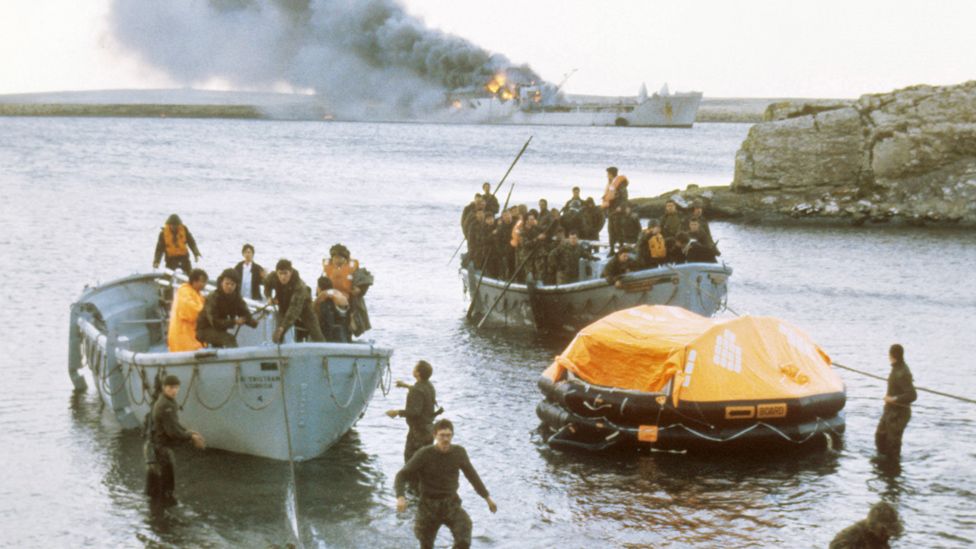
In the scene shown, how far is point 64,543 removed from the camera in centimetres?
1329

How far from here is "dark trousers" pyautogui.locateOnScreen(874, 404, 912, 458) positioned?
51.3 ft

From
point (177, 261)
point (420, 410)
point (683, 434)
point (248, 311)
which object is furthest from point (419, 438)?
point (177, 261)

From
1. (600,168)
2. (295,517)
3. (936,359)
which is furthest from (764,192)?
(600,168)

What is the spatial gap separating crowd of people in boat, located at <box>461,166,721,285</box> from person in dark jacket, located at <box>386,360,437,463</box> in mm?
10522

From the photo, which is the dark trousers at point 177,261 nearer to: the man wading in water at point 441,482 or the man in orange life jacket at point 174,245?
the man in orange life jacket at point 174,245

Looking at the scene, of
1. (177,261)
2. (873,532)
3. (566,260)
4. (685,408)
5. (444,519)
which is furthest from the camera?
(566,260)

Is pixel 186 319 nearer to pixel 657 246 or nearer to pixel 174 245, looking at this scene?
pixel 174 245

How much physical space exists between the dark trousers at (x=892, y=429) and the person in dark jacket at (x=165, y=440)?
8734mm

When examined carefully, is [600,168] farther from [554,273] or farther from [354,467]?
[354,467]

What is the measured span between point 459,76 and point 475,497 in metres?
186

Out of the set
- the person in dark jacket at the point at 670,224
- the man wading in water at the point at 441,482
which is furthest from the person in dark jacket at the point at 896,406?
the person in dark jacket at the point at 670,224

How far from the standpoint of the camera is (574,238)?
25.2 meters

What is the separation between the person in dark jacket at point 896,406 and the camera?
14898mm

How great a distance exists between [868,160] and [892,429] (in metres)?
40.3
